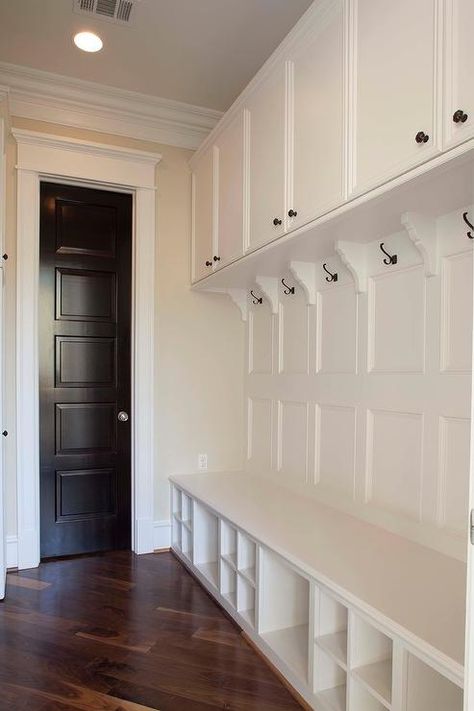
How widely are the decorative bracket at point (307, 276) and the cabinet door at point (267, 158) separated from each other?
0.94 ft

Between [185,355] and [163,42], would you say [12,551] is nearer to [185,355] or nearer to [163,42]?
[185,355]

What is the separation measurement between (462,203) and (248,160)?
1.20 m

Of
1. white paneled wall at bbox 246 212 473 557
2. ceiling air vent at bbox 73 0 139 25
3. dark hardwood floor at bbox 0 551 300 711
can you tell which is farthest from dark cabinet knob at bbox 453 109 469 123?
dark hardwood floor at bbox 0 551 300 711

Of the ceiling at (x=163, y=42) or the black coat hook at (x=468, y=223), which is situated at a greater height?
the ceiling at (x=163, y=42)

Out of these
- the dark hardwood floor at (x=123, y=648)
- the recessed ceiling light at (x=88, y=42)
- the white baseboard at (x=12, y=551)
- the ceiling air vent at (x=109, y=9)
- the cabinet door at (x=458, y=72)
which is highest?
the ceiling air vent at (x=109, y=9)

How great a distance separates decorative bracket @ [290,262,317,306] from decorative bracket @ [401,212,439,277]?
789mm

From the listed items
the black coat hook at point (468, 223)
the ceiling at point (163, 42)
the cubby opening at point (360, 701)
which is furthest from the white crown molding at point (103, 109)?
the cubby opening at point (360, 701)

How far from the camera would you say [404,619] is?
4.66 feet

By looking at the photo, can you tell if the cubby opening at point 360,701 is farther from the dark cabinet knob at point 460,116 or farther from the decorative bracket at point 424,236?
the dark cabinet knob at point 460,116

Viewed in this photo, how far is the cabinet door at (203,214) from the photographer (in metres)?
3.06

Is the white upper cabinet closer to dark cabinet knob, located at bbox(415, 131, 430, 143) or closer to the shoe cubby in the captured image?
dark cabinet knob, located at bbox(415, 131, 430, 143)

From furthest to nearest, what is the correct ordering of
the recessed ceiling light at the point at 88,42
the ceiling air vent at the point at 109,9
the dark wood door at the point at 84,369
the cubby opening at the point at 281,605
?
the dark wood door at the point at 84,369 → the recessed ceiling light at the point at 88,42 → the ceiling air vent at the point at 109,9 → the cubby opening at the point at 281,605

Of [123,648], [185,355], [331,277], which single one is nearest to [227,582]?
[123,648]

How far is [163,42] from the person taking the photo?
2.63 m
